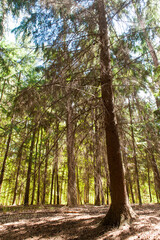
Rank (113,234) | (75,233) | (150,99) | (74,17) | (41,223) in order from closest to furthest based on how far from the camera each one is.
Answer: (113,234)
(75,233)
(74,17)
(41,223)
(150,99)

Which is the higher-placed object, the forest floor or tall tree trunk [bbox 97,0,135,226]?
tall tree trunk [bbox 97,0,135,226]

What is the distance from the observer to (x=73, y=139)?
4316 mm

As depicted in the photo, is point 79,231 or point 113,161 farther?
point 113,161

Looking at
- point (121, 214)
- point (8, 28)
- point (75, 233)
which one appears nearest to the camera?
point (75, 233)

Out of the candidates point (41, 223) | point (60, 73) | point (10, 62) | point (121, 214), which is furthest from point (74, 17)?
point (10, 62)

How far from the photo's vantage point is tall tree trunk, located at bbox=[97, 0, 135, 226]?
3920mm

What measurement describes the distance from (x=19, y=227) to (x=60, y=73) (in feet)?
13.7

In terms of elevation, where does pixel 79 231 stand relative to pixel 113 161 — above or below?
below

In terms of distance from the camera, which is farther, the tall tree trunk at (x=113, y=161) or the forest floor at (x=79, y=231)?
the tall tree trunk at (x=113, y=161)

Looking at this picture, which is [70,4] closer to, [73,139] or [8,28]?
[8,28]

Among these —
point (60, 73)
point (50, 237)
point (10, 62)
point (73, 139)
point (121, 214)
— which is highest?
point (10, 62)

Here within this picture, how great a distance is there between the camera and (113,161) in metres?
4.23

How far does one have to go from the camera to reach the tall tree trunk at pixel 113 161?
12.9ft

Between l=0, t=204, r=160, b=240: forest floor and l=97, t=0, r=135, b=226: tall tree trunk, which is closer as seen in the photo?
l=0, t=204, r=160, b=240: forest floor
